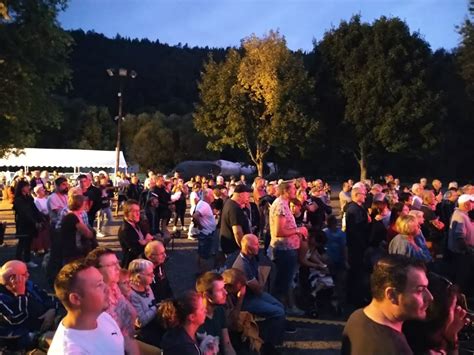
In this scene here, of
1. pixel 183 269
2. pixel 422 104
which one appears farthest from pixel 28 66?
pixel 422 104

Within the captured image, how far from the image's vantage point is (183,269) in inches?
385

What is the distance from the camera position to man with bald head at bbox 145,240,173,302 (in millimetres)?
5238

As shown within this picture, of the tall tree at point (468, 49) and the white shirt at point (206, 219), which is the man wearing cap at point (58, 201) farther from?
the tall tree at point (468, 49)

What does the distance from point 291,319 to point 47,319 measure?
337 cm

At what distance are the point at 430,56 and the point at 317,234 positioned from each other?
2320 cm

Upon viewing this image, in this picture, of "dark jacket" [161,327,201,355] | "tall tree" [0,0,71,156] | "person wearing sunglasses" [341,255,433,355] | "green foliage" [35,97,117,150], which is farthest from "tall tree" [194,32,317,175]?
"person wearing sunglasses" [341,255,433,355]

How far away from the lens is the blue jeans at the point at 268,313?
5430 mm

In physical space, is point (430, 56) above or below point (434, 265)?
above

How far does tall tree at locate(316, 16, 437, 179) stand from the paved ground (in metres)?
16.5

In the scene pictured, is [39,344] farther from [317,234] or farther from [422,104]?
[422,104]

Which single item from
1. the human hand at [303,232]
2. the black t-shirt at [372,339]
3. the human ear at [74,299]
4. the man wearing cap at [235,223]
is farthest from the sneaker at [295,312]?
the human ear at [74,299]

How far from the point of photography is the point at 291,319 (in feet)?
22.5

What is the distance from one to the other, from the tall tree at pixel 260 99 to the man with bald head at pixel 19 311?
23.1 meters

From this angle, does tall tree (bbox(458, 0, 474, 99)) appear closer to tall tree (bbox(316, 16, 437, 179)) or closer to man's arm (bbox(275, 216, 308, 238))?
tall tree (bbox(316, 16, 437, 179))
